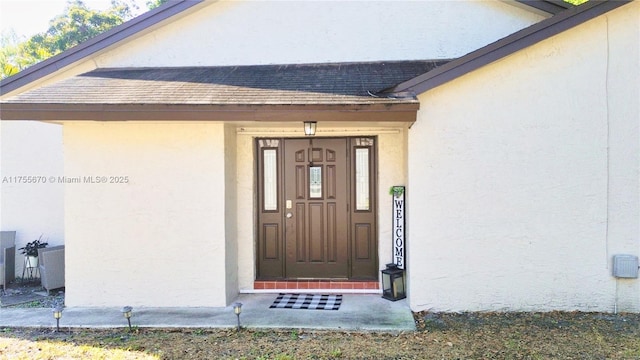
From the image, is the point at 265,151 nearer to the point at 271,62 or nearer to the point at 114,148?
the point at 271,62

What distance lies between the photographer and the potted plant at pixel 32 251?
7832 mm

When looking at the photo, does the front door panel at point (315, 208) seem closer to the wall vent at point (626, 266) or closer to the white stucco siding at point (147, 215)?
the white stucco siding at point (147, 215)

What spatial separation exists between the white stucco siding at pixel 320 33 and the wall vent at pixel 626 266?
12.9 feet

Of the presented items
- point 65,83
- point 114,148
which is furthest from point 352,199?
point 65,83

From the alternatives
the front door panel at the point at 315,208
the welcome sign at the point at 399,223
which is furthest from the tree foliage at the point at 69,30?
the welcome sign at the point at 399,223

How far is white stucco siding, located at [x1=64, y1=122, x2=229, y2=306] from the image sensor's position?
6293 mm

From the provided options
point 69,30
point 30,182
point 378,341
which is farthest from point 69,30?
point 378,341

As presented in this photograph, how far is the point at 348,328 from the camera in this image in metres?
5.39

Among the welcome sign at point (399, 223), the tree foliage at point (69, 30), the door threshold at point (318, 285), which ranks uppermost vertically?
the tree foliage at point (69, 30)

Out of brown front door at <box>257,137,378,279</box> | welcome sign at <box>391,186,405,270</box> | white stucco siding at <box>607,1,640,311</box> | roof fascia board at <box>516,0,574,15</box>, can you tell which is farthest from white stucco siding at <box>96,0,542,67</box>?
welcome sign at <box>391,186,405,270</box>

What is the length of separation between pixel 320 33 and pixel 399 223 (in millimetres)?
3549

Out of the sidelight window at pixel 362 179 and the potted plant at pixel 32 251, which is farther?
the potted plant at pixel 32 251

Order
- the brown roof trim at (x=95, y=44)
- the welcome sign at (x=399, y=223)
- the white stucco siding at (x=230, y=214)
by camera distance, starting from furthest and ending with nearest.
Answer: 1. the brown roof trim at (x=95, y=44)
2. the welcome sign at (x=399, y=223)
3. the white stucco siding at (x=230, y=214)

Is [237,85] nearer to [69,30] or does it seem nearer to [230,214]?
[230,214]
